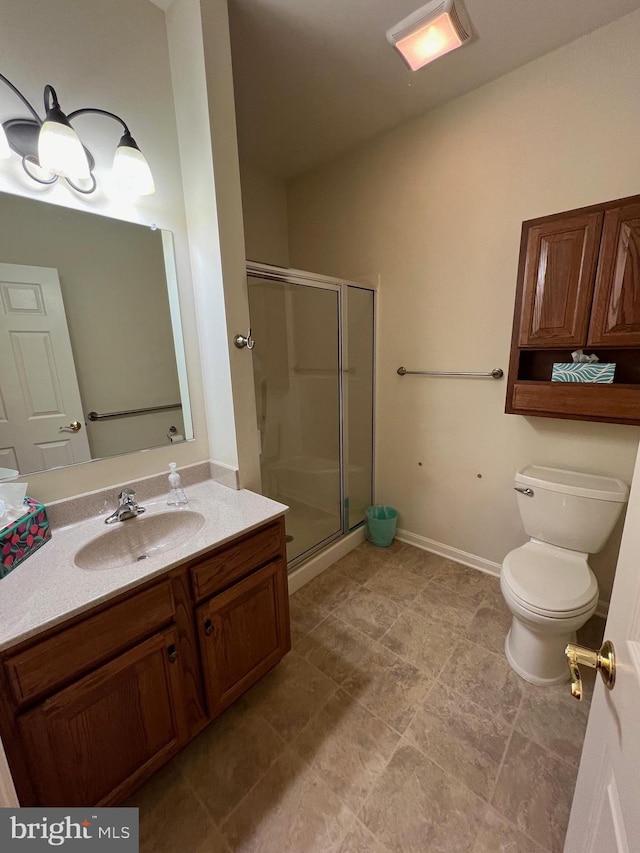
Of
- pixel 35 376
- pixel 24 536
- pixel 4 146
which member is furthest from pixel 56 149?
pixel 24 536

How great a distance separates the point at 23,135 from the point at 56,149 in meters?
0.16

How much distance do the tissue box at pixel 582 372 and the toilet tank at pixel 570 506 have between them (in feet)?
1.58

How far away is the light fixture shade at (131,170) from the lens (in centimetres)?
121

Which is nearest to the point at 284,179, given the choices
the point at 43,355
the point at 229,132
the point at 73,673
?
the point at 229,132

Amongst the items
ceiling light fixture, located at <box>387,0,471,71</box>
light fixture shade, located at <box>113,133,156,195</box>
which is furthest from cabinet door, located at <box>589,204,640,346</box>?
light fixture shade, located at <box>113,133,156,195</box>

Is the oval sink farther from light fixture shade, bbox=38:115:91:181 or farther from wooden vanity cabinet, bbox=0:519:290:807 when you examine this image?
light fixture shade, bbox=38:115:91:181

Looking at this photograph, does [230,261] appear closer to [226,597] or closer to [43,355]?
[43,355]

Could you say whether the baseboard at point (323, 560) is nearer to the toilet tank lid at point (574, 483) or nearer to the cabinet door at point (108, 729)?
the cabinet door at point (108, 729)

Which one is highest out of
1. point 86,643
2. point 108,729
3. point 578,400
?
point 578,400

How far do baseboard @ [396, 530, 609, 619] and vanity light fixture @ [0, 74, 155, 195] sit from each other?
8.26ft

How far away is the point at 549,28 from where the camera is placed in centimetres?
144

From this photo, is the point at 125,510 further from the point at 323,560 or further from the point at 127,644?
the point at 323,560

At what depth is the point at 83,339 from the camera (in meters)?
1.28

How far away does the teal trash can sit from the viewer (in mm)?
2467
